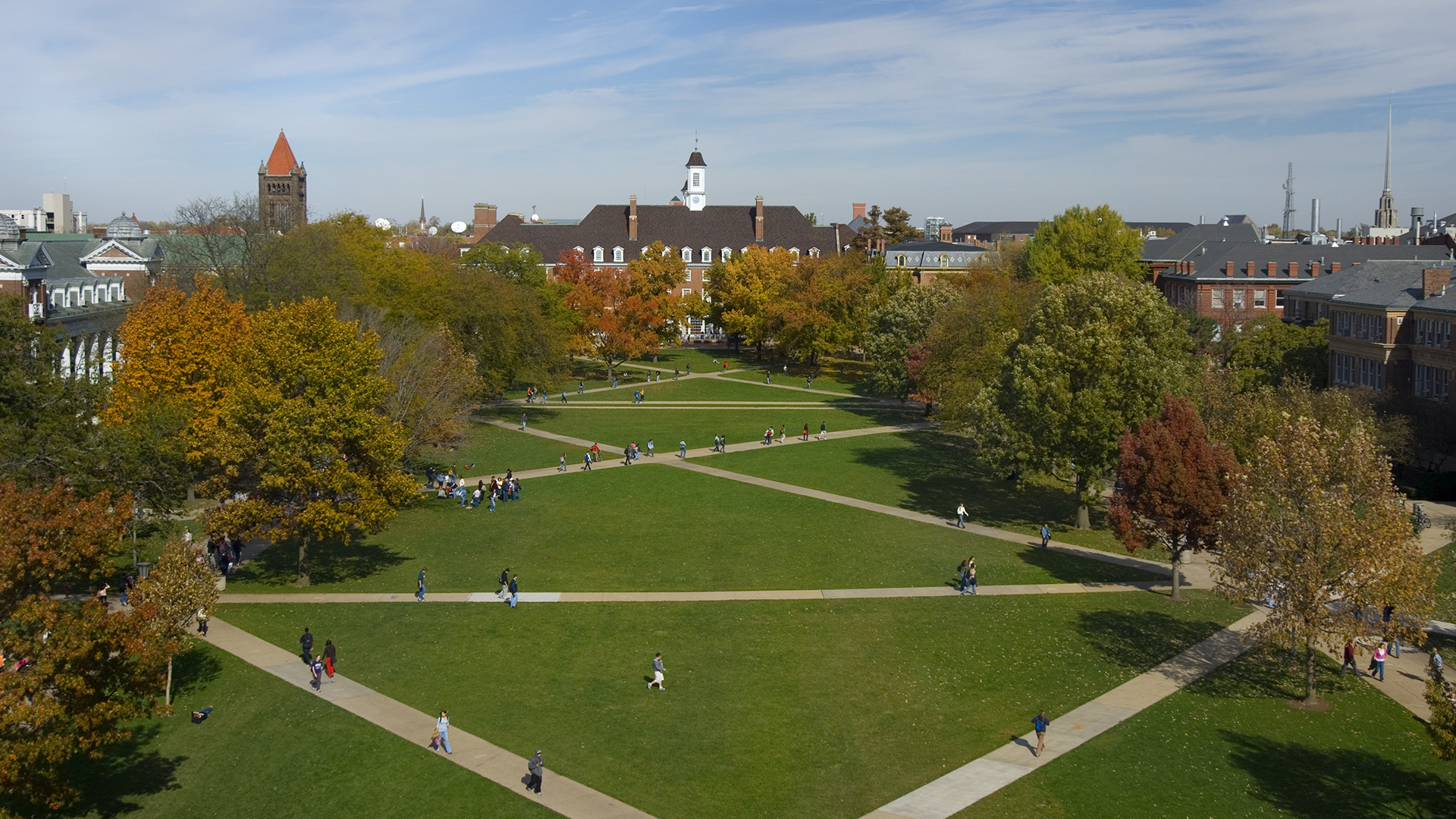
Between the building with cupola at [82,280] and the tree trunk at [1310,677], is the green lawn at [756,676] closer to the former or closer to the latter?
the tree trunk at [1310,677]

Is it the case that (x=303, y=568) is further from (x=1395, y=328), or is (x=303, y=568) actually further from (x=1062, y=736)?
(x=1395, y=328)

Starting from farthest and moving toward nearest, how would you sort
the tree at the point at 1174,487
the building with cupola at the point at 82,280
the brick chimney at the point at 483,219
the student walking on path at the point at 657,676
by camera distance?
1. the brick chimney at the point at 483,219
2. the building with cupola at the point at 82,280
3. the tree at the point at 1174,487
4. the student walking on path at the point at 657,676

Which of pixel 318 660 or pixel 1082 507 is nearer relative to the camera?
pixel 318 660

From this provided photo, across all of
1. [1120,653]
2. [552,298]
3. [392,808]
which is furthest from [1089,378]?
[552,298]

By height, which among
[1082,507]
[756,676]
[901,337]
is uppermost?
[901,337]

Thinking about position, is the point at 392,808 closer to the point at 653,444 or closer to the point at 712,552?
the point at 712,552

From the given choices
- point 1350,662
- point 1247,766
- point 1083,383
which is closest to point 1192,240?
point 1083,383

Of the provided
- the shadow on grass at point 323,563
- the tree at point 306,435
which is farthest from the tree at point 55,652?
the shadow on grass at point 323,563

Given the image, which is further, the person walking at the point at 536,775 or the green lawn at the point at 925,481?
the green lawn at the point at 925,481
